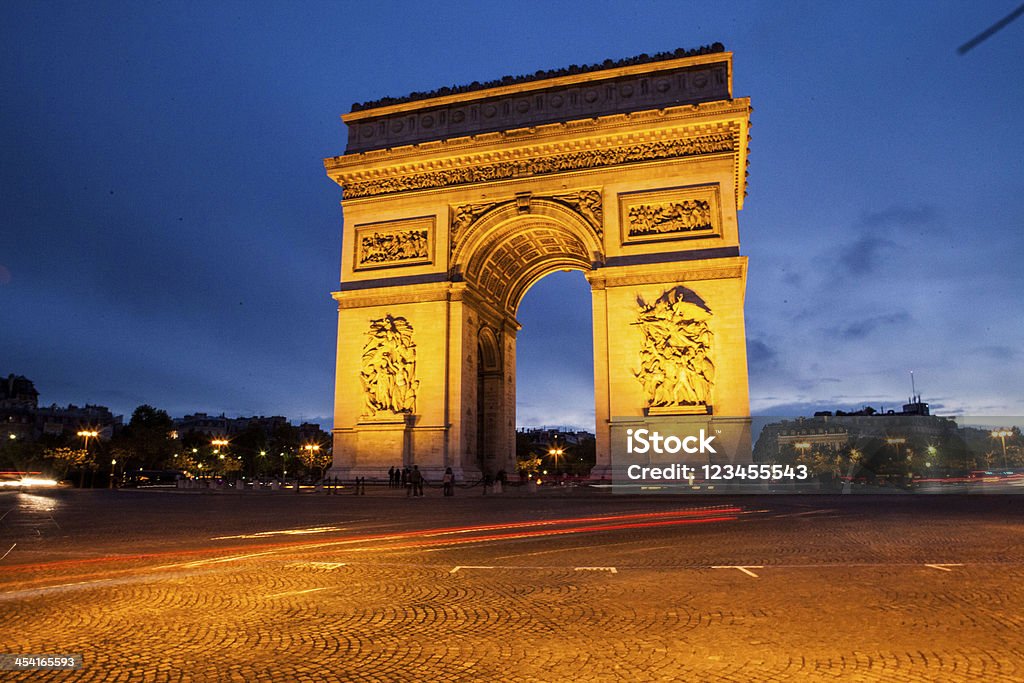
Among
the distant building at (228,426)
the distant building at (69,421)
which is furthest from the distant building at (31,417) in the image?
the distant building at (228,426)

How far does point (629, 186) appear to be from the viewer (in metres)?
25.4

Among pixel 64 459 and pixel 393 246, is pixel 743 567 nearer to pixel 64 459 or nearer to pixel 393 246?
pixel 393 246

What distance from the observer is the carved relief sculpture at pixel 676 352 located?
22969 mm

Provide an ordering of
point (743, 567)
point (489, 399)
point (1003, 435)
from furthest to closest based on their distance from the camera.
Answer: point (1003, 435) → point (489, 399) → point (743, 567)

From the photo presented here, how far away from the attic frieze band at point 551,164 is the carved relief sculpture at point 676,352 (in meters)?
5.36

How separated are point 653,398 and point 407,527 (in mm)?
13795

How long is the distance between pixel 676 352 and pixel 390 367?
35.1 ft

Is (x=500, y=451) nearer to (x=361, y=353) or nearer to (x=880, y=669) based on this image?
(x=361, y=353)

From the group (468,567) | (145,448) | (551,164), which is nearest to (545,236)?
(551,164)

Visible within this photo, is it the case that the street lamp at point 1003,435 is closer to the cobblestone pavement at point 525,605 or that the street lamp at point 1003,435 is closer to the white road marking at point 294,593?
the cobblestone pavement at point 525,605

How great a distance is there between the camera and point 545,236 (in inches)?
1160

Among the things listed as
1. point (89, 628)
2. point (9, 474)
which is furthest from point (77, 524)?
point (9, 474)

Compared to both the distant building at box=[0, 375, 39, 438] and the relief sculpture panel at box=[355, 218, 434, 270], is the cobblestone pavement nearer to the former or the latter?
the relief sculpture panel at box=[355, 218, 434, 270]

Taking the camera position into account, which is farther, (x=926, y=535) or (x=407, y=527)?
(x=407, y=527)
